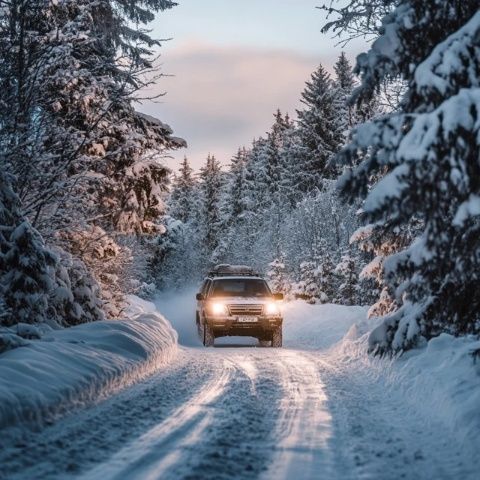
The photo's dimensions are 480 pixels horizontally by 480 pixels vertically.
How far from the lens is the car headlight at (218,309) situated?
18.0 meters

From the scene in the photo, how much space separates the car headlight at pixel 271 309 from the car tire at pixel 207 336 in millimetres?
1625

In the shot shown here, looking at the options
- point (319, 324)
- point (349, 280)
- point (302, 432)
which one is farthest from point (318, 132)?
point (302, 432)

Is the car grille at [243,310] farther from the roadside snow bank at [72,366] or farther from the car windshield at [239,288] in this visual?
the roadside snow bank at [72,366]

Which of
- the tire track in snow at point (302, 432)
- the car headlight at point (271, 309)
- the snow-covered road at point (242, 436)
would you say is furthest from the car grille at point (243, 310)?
the snow-covered road at point (242, 436)

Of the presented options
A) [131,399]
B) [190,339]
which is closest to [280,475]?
[131,399]

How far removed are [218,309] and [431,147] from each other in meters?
13.6

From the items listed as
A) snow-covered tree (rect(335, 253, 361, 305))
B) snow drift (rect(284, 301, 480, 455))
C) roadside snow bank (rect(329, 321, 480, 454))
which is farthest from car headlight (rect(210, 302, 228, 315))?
snow-covered tree (rect(335, 253, 361, 305))

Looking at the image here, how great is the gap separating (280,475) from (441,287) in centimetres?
271

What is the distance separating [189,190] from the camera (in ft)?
311

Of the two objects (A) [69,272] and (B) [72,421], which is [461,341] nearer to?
(B) [72,421]

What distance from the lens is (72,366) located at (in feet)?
26.5

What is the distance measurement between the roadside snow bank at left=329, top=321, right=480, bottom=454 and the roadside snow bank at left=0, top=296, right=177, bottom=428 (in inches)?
142

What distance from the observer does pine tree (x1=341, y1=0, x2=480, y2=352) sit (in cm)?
Answer: 484

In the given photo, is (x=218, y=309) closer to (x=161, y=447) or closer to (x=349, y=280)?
(x=161, y=447)
